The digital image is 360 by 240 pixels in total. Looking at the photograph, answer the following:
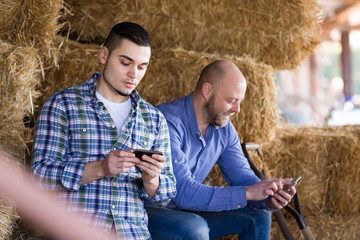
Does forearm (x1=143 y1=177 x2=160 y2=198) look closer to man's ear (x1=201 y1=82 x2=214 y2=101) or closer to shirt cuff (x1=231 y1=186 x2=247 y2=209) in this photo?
shirt cuff (x1=231 y1=186 x2=247 y2=209)

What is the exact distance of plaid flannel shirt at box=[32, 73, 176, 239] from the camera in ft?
5.08

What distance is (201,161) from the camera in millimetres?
2230

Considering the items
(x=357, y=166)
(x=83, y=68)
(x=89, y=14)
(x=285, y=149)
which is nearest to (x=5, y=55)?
(x=83, y=68)

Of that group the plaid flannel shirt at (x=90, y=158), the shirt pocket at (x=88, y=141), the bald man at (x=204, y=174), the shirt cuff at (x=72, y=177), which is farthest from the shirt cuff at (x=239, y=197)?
the shirt cuff at (x=72, y=177)

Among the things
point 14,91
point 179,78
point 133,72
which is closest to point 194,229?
point 133,72

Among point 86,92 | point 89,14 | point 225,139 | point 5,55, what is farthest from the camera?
point 89,14

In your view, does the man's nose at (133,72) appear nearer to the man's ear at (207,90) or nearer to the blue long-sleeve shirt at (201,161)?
the blue long-sleeve shirt at (201,161)

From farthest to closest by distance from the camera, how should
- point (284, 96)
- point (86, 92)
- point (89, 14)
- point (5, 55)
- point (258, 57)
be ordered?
1. point (284, 96)
2. point (258, 57)
3. point (89, 14)
4. point (5, 55)
5. point (86, 92)

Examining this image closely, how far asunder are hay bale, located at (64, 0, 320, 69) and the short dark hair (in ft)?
2.79

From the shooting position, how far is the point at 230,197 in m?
1.99

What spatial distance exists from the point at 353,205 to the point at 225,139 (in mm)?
1220

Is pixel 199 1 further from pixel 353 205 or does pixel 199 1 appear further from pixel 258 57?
pixel 353 205

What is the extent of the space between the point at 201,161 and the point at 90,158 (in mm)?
747

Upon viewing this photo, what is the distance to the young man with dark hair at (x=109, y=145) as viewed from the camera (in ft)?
5.04
